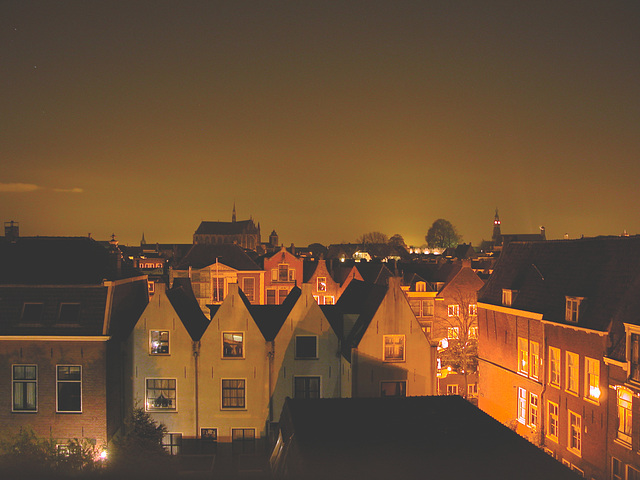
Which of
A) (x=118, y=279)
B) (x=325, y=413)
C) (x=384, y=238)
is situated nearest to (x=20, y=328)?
(x=118, y=279)

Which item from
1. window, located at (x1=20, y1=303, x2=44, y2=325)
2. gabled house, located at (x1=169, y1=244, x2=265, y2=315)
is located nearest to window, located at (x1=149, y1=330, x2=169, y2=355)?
window, located at (x1=20, y1=303, x2=44, y2=325)

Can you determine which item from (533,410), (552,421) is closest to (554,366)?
(552,421)

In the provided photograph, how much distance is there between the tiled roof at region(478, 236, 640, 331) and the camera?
24.2 metres

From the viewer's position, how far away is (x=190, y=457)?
24859 mm

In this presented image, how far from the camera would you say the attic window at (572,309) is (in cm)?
2556

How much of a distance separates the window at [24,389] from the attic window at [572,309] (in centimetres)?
2740

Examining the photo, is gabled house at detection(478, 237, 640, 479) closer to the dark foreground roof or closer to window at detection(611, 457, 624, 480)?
window at detection(611, 457, 624, 480)

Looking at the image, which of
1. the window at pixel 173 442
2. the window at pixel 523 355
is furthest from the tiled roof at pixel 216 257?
the window at pixel 523 355

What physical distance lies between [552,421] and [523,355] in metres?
4.39

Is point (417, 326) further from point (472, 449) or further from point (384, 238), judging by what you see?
point (384, 238)

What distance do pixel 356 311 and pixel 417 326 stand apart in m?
3.91

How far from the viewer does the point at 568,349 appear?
2609 centimetres

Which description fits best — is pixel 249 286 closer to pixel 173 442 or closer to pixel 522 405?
pixel 173 442

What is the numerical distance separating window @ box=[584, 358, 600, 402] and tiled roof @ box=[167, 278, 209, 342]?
19883 millimetres
